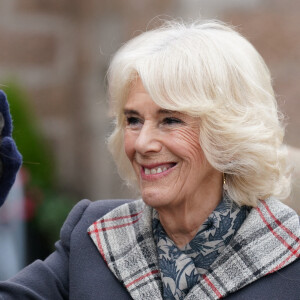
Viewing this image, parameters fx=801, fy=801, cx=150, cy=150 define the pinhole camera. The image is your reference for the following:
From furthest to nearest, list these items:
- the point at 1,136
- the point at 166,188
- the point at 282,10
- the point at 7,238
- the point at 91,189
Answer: the point at 91,189 → the point at 7,238 → the point at 282,10 → the point at 166,188 → the point at 1,136

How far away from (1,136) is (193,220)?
28.8 inches

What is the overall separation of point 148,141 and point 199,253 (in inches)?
16.5

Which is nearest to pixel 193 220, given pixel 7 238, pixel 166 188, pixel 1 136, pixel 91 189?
pixel 166 188

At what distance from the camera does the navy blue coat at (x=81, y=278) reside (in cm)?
261

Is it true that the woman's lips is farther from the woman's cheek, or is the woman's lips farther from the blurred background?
the blurred background

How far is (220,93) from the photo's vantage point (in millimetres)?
2652

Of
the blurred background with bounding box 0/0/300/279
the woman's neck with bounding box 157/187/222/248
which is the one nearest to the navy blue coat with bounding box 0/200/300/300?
the woman's neck with bounding box 157/187/222/248

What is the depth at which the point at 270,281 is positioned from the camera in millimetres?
2617

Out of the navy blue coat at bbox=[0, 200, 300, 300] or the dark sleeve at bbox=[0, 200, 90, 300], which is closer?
the navy blue coat at bbox=[0, 200, 300, 300]

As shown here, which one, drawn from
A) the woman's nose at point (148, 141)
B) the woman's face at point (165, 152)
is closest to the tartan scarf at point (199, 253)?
the woman's face at point (165, 152)

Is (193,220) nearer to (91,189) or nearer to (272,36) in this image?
(272,36)

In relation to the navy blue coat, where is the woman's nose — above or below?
above

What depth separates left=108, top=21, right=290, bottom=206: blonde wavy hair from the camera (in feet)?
8.63

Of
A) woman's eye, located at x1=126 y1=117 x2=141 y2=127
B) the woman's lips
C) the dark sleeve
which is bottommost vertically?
the dark sleeve
